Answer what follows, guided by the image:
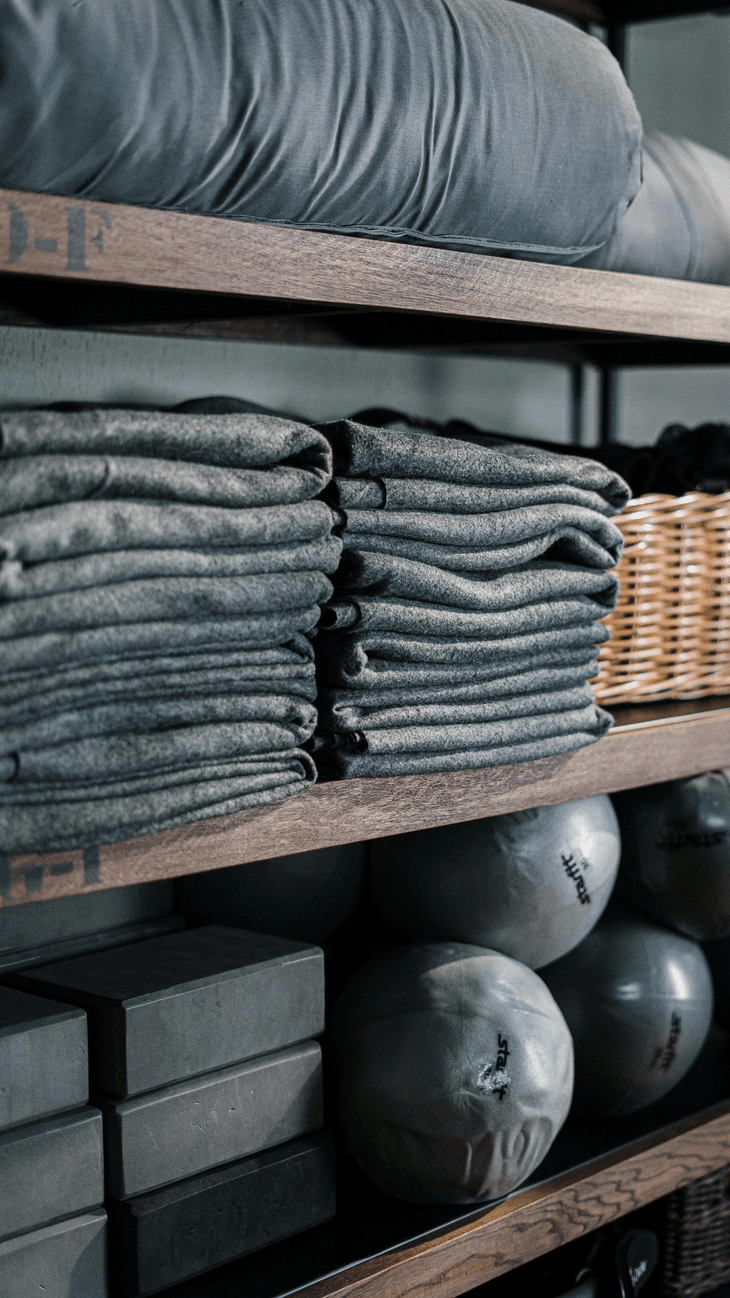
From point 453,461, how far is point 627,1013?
686 mm

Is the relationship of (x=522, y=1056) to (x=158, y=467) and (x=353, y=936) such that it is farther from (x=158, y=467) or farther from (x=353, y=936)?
(x=158, y=467)

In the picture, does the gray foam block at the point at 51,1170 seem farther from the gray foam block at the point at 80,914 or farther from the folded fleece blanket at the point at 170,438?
the folded fleece blanket at the point at 170,438

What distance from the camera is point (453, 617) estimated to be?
1.03 metres

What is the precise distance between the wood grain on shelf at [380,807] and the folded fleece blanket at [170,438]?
0.24 meters

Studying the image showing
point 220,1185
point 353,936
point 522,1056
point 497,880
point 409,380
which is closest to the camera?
point 220,1185

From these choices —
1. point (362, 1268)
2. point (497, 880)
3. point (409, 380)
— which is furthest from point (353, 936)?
point (409, 380)

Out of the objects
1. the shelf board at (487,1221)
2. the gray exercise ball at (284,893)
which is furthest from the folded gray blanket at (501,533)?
the shelf board at (487,1221)

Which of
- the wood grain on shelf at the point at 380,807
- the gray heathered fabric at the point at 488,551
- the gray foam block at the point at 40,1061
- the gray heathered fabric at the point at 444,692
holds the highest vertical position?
the gray heathered fabric at the point at 488,551

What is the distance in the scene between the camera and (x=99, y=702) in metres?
0.81

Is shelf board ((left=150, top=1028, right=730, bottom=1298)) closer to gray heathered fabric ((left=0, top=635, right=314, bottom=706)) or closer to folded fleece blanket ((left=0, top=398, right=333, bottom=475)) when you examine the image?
gray heathered fabric ((left=0, top=635, right=314, bottom=706))

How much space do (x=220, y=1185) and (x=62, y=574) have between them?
1.84 feet

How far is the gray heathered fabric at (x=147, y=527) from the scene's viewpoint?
0.74 meters

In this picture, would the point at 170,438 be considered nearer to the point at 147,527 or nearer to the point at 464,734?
the point at 147,527

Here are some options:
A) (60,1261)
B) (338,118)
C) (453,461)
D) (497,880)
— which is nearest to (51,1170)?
(60,1261)
